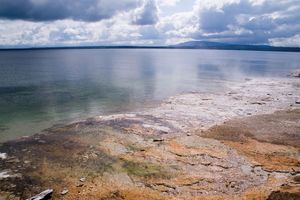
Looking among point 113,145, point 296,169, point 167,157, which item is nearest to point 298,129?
point 296,169

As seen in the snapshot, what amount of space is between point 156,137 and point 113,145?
4370mm

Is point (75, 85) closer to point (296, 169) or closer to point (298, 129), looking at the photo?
point (298, 129)

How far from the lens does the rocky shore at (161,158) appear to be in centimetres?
1758

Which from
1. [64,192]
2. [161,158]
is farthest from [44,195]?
[161,158]

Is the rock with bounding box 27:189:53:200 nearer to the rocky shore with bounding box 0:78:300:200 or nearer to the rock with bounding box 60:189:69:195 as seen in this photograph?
the rocky shore with bounding box 0:78:300:200

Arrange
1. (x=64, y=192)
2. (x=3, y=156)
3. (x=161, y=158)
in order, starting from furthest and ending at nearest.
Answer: (x=3, y=156) < (x=161, y=158) < (x=64, y=192)

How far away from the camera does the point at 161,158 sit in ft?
72.4

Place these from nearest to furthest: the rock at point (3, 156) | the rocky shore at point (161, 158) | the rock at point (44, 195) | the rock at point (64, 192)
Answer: the rock at point (44, 195), the rock at point (64, 192), the rocky shore at point (161, 158), the rock at point (3, 156)

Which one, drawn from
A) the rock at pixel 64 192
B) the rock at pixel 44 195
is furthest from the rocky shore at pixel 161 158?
the rock at pixel 44 195

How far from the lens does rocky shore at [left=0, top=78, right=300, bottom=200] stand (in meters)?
17.6

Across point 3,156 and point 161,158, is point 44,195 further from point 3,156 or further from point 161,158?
point 161,158

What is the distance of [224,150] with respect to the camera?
23.7m

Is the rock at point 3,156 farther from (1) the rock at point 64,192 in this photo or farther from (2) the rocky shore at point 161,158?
(1) the rock at point 64,192

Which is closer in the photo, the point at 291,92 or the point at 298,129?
the point at 298,129
